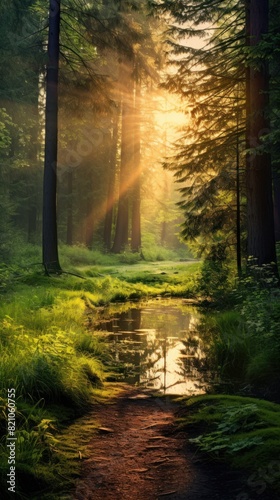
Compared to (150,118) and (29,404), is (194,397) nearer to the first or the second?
(29,404)

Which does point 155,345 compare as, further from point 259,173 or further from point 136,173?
point 136,173

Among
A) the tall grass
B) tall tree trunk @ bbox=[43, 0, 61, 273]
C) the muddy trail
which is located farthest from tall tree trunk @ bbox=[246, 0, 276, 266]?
the muddy trail

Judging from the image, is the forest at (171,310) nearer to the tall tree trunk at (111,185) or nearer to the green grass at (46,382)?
the green grass at (46,382)

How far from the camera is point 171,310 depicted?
13164 millimetres

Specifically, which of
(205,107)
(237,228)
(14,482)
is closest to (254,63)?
(205,107)

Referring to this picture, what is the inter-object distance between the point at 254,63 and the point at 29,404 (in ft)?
26.6

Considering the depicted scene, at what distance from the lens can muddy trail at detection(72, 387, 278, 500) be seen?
3.54 m

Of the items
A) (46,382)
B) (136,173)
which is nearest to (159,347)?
(46,382)

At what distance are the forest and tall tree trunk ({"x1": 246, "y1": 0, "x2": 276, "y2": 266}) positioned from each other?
3 centimetres

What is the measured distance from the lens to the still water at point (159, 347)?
21.7ft

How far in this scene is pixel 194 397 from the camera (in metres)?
5.72

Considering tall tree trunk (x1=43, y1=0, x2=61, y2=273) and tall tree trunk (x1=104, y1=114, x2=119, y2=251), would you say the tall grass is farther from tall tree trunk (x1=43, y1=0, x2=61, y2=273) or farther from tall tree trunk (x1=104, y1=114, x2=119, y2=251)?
tall tree trunk (x1=104, y1=114, x2=119, y2=251)

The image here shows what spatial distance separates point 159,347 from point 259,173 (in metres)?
5.52

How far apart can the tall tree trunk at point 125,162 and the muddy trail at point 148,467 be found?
1147 inches
